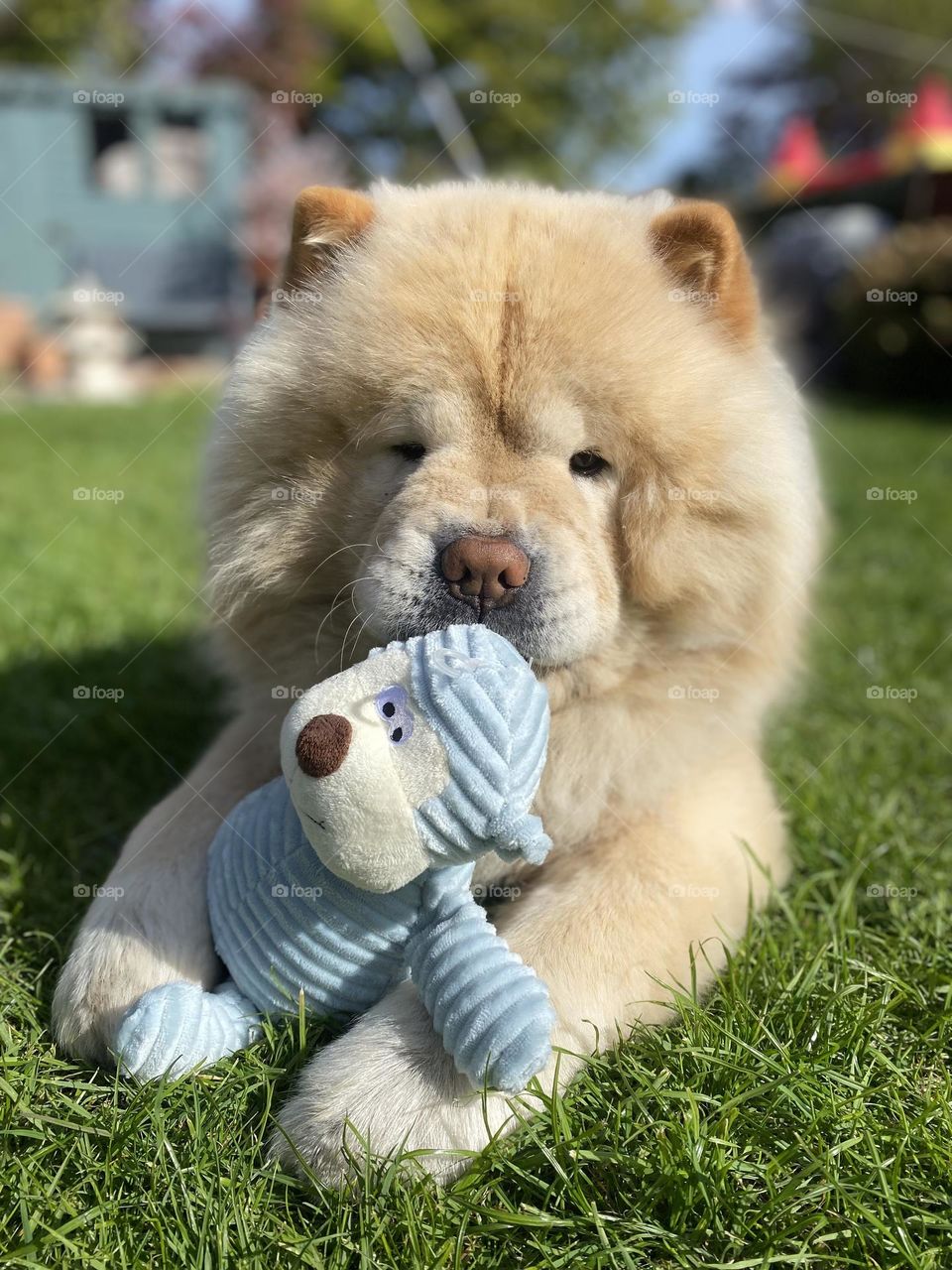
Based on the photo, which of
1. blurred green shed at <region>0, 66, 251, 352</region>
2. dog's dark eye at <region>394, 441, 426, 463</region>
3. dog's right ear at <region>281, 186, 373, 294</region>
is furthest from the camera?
blurred green shed at <region>0, 66, 251, 352</region>

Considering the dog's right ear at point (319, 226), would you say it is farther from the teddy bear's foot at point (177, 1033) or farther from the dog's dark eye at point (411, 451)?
the teddy bear's foot at point (177, 1033)

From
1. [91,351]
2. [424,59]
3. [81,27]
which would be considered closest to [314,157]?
[424,59]

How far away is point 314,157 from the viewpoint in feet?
70.9

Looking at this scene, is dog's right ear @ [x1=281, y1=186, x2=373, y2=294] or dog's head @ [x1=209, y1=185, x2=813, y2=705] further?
dog's right ear @ [x1=281, y1=186, x2=373, y2=294]

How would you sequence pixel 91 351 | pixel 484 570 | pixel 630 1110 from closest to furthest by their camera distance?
pixel 630 1110
pixel 484 570
pixel 91 351

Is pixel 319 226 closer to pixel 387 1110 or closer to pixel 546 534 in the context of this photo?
pixel 546 534

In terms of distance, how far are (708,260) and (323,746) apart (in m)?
1.20

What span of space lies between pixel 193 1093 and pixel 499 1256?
0.49 metres

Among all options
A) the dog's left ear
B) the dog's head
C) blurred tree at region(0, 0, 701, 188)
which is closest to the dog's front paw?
the dog's head

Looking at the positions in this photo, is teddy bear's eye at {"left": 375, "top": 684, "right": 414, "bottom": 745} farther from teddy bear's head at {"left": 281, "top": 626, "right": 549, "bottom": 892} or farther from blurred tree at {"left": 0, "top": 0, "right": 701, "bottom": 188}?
blurred tree at {"left": 0, "top": 0, "right": 701, "bottom": 188}

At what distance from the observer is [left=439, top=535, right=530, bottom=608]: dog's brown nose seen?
161 centimetres

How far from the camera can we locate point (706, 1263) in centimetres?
128

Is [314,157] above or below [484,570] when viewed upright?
above

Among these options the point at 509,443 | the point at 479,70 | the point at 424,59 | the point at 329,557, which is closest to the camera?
the point at 509,443
